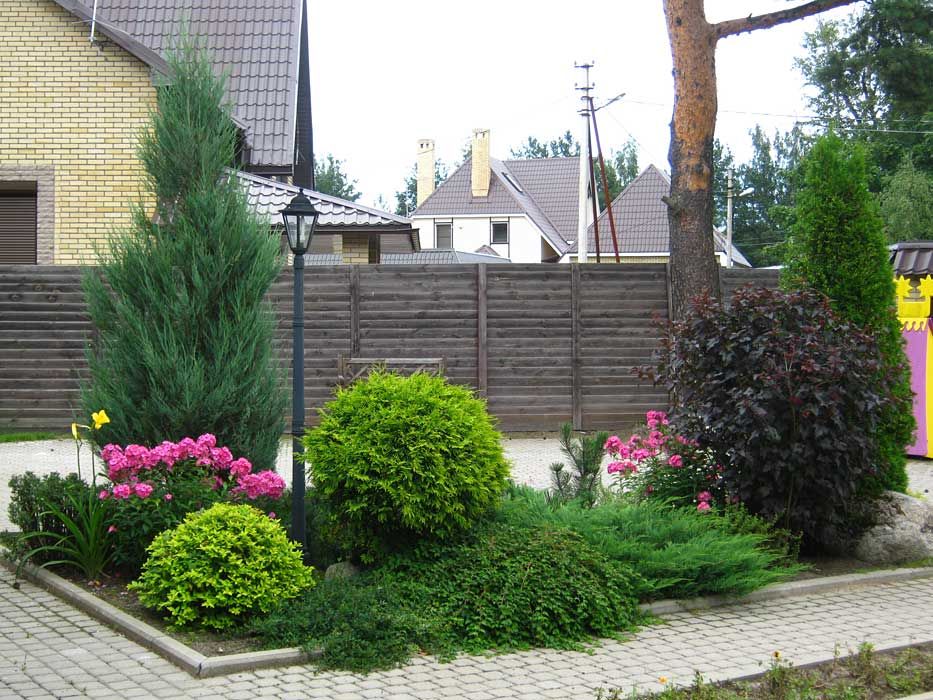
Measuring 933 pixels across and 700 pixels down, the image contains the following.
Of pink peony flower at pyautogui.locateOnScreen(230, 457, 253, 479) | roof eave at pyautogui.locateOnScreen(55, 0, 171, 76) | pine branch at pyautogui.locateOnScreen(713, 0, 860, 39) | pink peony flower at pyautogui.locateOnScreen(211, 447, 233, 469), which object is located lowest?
pink peony flower at pyautogui.locateOnScreen(230, 457, 253, 479)

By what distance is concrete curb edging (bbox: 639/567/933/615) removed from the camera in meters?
6.62

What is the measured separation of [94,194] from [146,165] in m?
8.45

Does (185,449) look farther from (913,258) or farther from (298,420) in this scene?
(913,258)

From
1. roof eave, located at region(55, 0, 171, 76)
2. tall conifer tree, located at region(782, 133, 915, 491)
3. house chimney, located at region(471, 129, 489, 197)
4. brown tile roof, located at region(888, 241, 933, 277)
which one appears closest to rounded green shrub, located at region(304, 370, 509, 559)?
tall conifer tree, located at region(782, 133, 915, 491)

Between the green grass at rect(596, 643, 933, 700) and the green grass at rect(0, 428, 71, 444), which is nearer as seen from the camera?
the green grass at rect(596, 643, 933, 700)

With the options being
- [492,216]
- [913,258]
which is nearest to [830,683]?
[913,258]

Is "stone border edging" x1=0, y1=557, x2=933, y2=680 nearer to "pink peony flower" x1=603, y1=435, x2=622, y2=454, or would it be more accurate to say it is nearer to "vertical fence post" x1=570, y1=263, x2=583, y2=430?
"pink peony flower" x1=603, y1=435, x2=622, y2=454

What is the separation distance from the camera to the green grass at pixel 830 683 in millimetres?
5000

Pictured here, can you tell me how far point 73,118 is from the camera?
16.0m

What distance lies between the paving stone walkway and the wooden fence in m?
8.20

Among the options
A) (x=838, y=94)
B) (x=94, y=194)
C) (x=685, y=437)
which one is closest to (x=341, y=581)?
(x=685, y=437)

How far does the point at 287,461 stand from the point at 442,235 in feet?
149

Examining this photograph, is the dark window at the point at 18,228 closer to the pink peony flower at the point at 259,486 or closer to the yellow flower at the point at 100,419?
the yellow flower at the point at 100,419

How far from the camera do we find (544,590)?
20.2 feet
